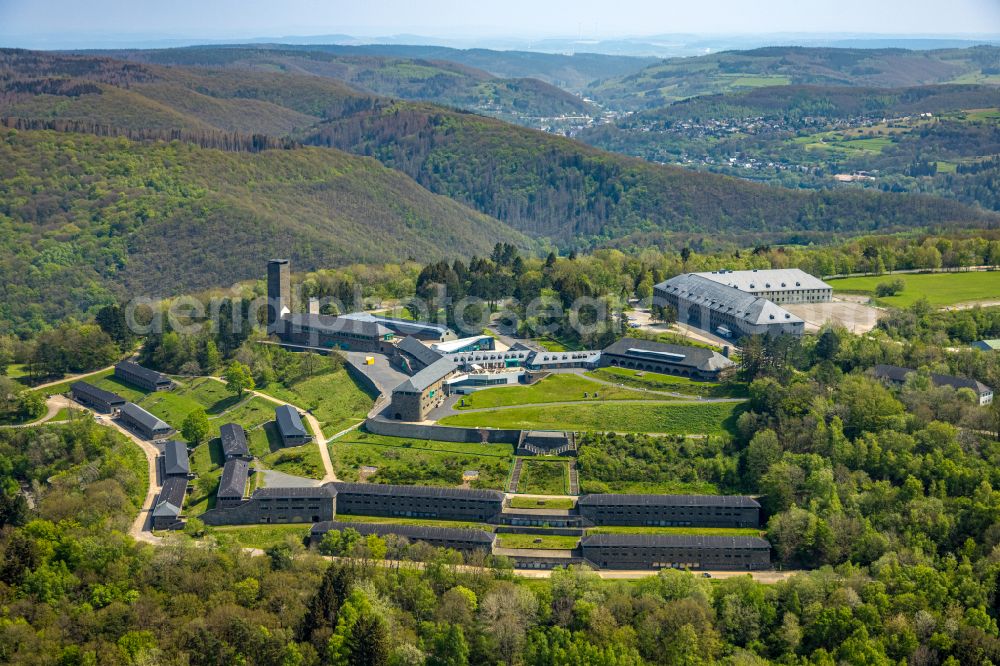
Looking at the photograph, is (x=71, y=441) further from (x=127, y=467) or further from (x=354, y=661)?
(x=354, y=661)

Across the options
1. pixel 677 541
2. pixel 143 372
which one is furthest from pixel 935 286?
pixel 143 372

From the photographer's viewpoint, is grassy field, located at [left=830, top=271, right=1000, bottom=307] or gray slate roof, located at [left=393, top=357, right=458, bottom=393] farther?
grassy field, located at [left=830, top=271, right=1000, bottom=307]

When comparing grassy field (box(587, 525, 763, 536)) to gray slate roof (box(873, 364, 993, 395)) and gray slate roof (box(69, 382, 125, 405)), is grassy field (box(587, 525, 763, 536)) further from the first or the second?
gray slate roof (box(69, 382, 125, 405))

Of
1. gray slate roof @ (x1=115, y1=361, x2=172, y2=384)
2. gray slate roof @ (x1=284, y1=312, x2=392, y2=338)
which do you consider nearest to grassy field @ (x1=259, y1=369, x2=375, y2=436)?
gray slate roof @ (x1=284, y1=312, x2=392, y2=338)

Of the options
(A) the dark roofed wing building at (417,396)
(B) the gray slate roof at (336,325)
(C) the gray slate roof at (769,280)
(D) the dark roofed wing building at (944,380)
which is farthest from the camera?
(C) the gray slate roof at (769,280)

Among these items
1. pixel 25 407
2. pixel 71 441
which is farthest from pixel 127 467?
pixel 25 407

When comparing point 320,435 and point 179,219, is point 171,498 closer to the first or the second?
point 320,435

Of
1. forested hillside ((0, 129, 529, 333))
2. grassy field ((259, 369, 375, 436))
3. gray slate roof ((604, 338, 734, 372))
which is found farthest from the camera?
forested hillside ((0, 129, 529, 333))

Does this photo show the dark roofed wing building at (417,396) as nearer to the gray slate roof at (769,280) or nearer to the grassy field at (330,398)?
the grassy field at (330,398)

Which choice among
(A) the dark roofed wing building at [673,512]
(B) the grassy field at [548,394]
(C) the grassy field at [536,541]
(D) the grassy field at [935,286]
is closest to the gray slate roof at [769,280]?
(D) the grassy field at [935,286]
